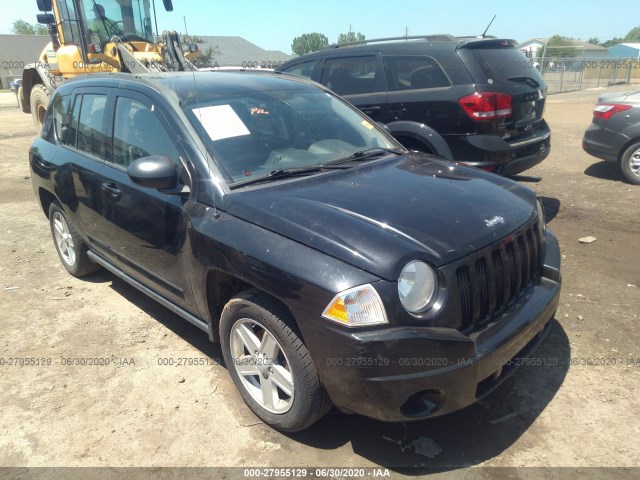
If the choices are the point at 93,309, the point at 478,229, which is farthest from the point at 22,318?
the point at 478,229

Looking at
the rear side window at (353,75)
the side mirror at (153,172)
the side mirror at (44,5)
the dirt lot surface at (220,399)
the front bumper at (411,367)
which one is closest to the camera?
the front bumper at (411,367)

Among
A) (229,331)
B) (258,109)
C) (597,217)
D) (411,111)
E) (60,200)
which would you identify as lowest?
(597,217)

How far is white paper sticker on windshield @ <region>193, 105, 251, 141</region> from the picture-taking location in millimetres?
3066

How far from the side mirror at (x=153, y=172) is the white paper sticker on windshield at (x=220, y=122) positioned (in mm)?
338

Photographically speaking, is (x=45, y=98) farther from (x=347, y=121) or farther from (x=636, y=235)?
(x=636, y=235)

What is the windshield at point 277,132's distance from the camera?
9.95ft

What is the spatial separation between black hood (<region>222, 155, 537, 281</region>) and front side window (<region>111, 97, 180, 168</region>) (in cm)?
73

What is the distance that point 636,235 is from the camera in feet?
17.3

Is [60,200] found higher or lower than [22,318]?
higher

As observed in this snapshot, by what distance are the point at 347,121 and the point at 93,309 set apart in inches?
104

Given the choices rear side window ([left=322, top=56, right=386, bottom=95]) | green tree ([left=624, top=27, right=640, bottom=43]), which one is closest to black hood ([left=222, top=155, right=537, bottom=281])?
rear side window ([left=322, top=56, right=386, bottom=95])

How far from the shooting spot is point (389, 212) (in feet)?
8.42

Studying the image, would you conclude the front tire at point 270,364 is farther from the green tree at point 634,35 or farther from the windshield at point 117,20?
the green tree at point 634,35

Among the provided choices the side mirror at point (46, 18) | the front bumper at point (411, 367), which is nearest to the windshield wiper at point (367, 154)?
the front bumper at point (411, 367)
